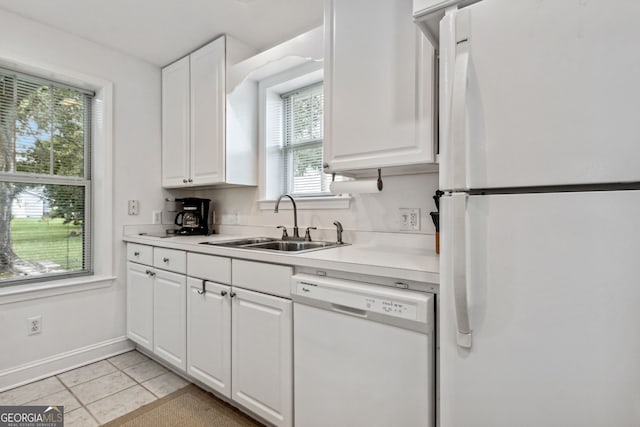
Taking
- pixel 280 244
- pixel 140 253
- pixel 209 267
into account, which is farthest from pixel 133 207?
pixel 280 244

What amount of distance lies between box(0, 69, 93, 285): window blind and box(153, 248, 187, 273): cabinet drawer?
838 mm

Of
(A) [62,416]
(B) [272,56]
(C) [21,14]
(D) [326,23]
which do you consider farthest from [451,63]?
(C) [21,14]

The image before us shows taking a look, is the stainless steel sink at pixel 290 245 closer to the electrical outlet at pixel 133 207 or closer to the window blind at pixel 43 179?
the electrical outlet at pixel 133 207

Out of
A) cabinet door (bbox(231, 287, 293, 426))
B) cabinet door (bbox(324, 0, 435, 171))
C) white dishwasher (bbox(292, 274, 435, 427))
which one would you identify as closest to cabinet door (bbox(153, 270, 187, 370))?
cabinet door (bbox(231, 287, 293, 426))

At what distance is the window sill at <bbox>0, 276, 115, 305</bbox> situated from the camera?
2088mm

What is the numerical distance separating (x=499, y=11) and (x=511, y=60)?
0.14 metres

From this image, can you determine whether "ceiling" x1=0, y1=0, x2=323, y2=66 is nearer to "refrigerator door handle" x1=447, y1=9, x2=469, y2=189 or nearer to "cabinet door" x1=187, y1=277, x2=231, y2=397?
"refrigerator door handle" x1=447, y1=9, x2=469, y2=189

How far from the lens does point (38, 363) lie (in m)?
2.17

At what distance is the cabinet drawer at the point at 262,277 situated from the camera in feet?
4.77

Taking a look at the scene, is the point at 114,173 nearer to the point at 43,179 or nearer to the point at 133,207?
the point at 133,207

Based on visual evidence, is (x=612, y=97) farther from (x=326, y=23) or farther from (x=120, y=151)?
(x=120, y=151)

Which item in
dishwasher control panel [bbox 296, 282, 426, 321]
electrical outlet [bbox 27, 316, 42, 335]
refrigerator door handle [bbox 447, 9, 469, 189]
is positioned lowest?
electrical outlet [bbox 27, 316, 42, 335]

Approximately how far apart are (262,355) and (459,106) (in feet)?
4.52

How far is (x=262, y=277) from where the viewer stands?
1546 millimetres
